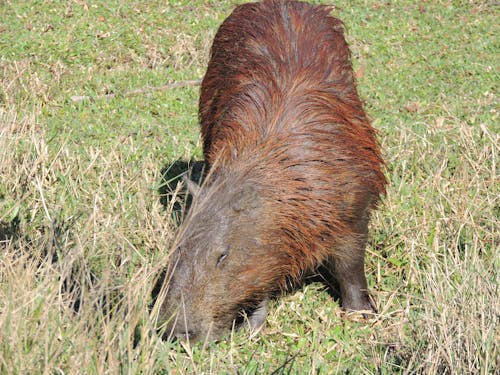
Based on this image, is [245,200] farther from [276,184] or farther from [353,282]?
[353,282]

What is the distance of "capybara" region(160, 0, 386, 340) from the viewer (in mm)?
3711

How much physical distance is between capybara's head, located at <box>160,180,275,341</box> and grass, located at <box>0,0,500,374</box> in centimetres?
14

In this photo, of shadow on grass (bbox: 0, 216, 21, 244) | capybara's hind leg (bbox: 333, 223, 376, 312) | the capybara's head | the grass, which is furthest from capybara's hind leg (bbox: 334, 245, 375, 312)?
shadow on grass (bbox: 0, 216, 21, 244)

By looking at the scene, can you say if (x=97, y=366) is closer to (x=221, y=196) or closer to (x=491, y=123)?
(x=221, y=196)

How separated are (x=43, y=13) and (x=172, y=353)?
5.84m

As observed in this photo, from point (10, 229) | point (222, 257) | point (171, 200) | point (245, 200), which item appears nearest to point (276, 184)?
point (245, 200)

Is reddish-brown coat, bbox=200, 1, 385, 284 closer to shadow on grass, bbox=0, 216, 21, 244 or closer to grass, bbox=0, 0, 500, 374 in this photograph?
grass, bbox=0, 0, 500, 374

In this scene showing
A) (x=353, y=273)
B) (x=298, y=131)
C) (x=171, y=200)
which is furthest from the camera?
(x=353, y=273)

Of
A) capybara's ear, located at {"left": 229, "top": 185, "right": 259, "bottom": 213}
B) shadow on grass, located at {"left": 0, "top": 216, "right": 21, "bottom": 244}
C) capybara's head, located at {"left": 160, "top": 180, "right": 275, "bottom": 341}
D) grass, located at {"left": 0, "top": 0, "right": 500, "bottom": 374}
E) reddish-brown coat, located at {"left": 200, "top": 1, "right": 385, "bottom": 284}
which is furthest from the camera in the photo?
shadow on grass, located at {"left": 0, "top": 216, "right": 21, "bottom": 244}

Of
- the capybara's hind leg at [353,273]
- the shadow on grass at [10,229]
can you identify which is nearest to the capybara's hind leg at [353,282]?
the capybara's hind leg at [353,273]

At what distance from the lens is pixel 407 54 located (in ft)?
27.4

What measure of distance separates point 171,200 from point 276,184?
0.70 m

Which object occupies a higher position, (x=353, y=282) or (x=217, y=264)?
(x=217, y=264)

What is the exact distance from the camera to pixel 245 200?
12.5 ft
